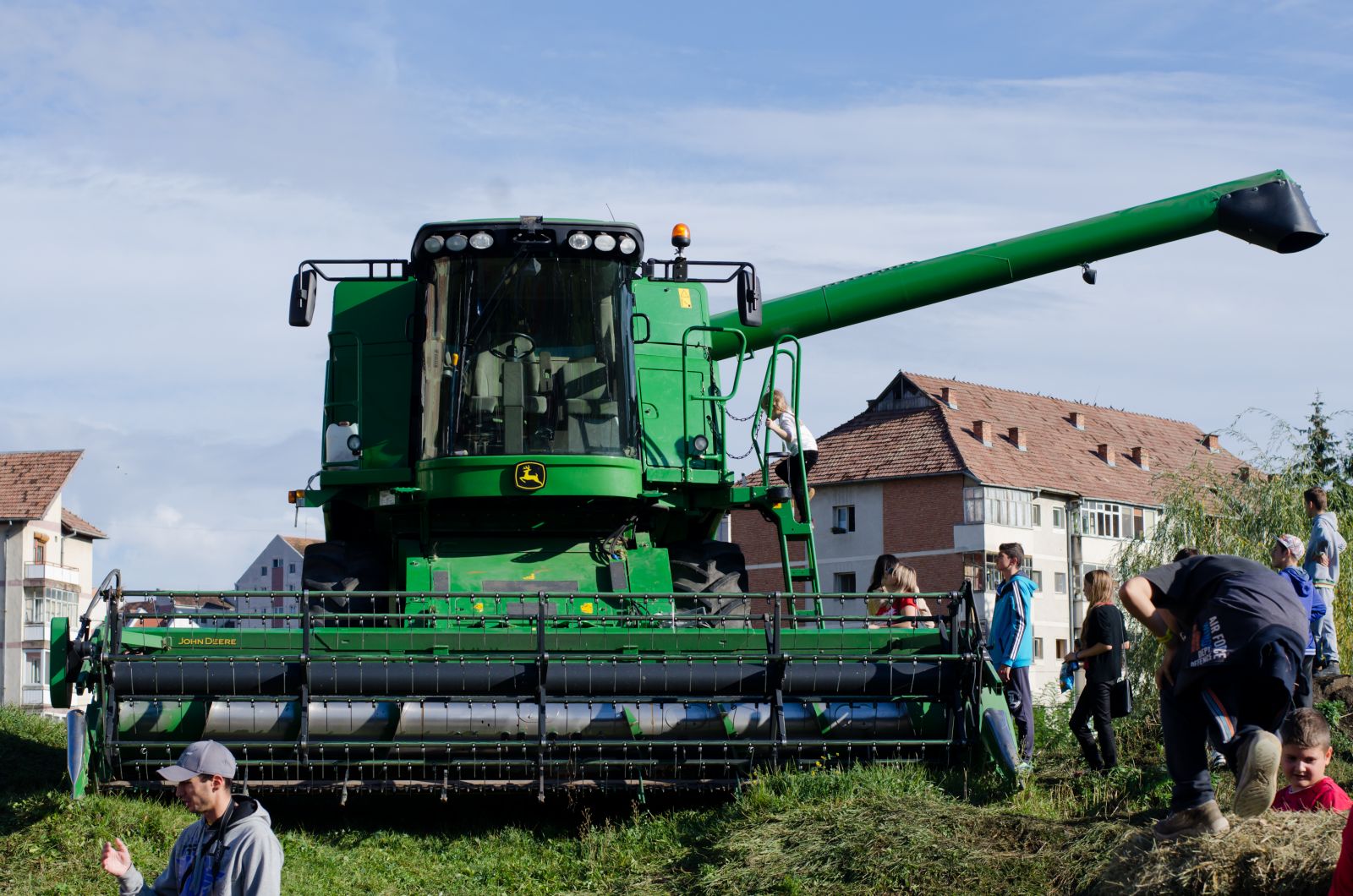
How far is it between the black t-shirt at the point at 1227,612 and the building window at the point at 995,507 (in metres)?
52.2

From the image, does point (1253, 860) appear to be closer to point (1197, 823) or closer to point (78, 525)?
point (1197, 823)

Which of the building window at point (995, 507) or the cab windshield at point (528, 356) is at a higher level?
the building window at point (995, 507)

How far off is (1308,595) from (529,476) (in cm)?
504

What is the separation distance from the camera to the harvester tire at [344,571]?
11656 mm

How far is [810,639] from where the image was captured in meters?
10.1

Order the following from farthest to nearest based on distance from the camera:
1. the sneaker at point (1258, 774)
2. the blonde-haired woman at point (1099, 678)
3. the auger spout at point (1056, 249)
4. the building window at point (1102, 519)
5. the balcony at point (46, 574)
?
the building window at point (1102, 519)
the balcony at point (46, 574)
the auger spout at point (1056, 249)
the blonde-haired woman at point (1099, 678)
the sneaker at point (1258, 774)

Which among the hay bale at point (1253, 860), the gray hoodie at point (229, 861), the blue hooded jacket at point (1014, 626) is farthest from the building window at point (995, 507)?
the gray hoodie at point (229, 861)

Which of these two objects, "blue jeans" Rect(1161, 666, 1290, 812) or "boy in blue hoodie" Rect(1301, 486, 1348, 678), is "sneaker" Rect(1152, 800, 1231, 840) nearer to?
"blue jeans" Rect(1161, 666, 1290, 812)

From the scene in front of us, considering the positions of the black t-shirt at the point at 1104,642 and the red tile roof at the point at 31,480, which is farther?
the red tile roof at the point at 31,480

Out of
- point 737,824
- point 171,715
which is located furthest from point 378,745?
point 737,824

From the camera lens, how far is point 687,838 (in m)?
9.09

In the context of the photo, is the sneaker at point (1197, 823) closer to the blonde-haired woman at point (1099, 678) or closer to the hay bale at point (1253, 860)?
the hay bale at point (1253, 860)

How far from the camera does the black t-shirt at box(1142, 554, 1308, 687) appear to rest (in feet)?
22.0

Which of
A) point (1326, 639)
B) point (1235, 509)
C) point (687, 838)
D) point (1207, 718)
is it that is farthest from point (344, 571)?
point (1235, 509)
